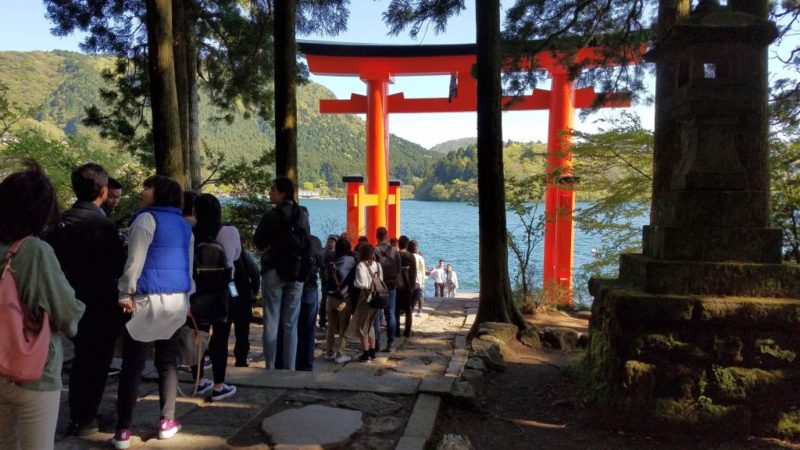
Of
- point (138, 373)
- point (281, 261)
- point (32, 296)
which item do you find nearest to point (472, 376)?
point (281, 261)

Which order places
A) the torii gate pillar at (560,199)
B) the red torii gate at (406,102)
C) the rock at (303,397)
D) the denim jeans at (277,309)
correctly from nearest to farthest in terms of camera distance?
the rock at (303,397), the denim jeans at (277,309), the torii gate pillar at (560,199), the red torii gate at (406,102)

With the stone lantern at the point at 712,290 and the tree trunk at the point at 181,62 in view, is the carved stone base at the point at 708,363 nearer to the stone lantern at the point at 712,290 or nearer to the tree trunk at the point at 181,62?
the stone lantern at the point at 712,290

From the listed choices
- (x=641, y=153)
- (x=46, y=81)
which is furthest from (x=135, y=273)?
(x=46, y=81)

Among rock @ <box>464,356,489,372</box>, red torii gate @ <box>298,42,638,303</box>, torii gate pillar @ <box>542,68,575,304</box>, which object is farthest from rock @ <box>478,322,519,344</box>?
red torii gate @ <box>298,42,638,303</box>

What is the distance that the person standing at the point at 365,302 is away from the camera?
5.30 metres

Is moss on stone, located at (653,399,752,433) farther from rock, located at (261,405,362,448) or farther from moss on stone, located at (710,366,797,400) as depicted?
rock, located at (261,405,362,448)

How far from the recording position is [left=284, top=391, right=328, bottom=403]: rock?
328cm

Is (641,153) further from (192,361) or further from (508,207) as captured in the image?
(192,361)

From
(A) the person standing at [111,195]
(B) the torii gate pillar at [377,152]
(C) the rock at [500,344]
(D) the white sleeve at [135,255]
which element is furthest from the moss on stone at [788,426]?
(B) the torii gate pillar at [377,152]

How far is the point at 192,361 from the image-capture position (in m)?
2.89

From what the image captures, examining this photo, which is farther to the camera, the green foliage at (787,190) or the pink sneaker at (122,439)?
the green foliage at (787,190)

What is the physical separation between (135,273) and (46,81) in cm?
7422

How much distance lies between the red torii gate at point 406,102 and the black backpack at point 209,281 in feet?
33.4

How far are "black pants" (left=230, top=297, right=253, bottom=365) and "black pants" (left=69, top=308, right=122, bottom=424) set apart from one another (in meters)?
0.91
